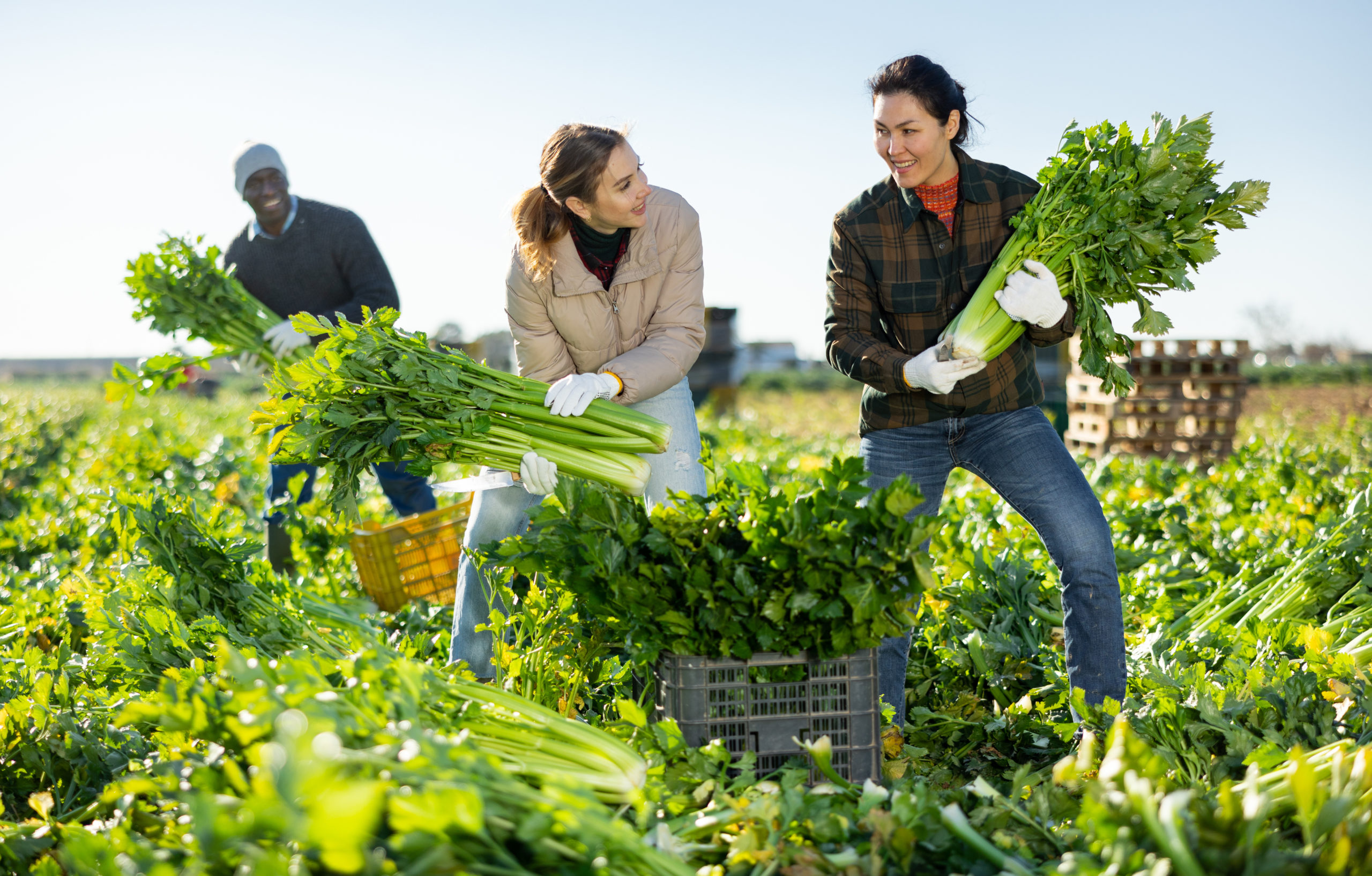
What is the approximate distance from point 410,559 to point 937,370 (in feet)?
8.80

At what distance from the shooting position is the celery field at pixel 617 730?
1.52 metres

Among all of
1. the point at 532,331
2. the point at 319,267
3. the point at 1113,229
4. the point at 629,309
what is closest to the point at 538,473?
Result: the point at 532,331

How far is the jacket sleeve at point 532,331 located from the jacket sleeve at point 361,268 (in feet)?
5.97

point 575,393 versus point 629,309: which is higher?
point 629,309

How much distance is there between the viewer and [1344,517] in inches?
143

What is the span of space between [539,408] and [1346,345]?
76.7 metres

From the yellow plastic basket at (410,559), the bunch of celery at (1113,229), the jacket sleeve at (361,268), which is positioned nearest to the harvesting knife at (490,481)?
the yellow plastic basket at (410,559)

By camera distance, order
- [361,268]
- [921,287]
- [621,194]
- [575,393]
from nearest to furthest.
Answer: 1. [575,393]
2. [621,194]
3. [921,287]
4. [361,268]

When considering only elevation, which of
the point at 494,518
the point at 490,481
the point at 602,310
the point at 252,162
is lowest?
the point at 494,518

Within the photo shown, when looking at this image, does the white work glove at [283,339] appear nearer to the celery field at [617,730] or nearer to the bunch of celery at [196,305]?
the bunch of celery at [196,305]

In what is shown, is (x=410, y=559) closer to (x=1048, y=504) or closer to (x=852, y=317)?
(x=852, y=317)

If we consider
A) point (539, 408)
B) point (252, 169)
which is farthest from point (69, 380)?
point (539, 408)

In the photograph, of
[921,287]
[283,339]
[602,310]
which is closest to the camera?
[921,287]

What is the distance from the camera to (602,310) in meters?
3.12
